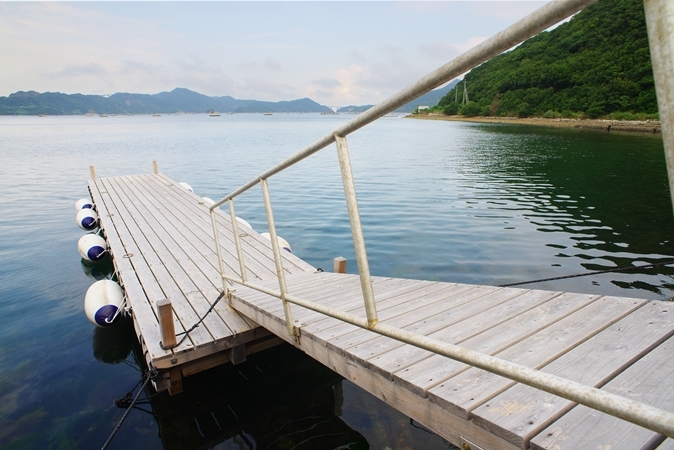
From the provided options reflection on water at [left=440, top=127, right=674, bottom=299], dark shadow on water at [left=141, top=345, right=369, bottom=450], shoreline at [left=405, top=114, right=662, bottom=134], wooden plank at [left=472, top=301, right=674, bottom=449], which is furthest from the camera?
shoreline at [left=405, top=114, right=662, bottom=134]

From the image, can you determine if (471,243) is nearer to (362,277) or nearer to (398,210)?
(398,210)

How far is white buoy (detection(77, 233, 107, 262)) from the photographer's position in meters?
8.36

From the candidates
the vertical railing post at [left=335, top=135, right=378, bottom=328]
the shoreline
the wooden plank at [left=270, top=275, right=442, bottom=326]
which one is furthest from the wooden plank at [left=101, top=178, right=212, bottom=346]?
the shoreline

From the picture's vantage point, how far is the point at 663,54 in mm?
662

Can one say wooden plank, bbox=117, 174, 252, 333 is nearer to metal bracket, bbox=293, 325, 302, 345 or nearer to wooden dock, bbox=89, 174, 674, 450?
wooden dock, bbox=89, 174, 674, 450

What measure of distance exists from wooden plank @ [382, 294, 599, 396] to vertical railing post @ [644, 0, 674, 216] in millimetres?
1604

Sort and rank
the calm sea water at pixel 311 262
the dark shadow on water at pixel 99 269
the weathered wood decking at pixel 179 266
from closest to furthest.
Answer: the calm sea water at pixel 311 262 → the weathered wood decking at pixel 179 266 → the dark shadow on water at pixel 99 269

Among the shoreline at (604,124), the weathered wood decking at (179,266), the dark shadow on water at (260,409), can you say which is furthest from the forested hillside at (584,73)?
the dark shadow on water at (260,409)

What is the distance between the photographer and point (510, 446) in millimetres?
1604

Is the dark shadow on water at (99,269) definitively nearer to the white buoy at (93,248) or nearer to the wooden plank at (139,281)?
the white buoy at (93,248)

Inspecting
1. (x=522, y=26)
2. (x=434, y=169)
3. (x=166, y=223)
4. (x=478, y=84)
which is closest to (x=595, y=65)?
(x=478, y=84)

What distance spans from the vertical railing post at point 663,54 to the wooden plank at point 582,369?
51.0 inches

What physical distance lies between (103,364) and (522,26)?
240 inches

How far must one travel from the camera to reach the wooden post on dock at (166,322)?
12.4 feet
